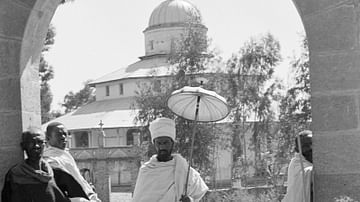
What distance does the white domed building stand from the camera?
33.7 m

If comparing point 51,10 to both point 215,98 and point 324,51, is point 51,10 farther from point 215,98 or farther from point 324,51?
point 324,51

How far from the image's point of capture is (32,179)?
4.50 m

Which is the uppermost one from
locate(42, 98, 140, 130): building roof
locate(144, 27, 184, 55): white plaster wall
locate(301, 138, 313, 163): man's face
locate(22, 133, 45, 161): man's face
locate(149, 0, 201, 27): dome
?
locate(149, 0, 201, 27): dome

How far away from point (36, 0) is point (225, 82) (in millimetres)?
19636

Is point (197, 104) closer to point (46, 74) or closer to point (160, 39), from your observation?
point (46, 74)

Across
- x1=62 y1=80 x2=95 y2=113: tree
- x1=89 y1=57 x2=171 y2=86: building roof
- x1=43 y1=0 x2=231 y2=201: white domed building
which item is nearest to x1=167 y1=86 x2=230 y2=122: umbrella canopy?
x1=43 y1=0 x2=231 y2=201: white domed building

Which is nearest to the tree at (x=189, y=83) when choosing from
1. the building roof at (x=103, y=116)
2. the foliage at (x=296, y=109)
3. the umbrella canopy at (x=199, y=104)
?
the foliage at (x=296, y=109)

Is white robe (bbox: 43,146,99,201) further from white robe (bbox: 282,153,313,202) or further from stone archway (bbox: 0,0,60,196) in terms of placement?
white robe (bbox: 282,153,313,202)

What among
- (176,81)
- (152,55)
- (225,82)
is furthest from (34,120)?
(152,55)

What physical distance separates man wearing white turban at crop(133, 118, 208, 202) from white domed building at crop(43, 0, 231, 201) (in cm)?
2655

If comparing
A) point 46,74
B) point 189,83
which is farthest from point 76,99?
point 189,83

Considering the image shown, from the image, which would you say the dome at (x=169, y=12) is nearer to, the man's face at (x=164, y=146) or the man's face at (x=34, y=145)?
the man's face at (x=164, y=146)

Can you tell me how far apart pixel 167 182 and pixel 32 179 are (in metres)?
1.14

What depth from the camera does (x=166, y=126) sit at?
16.9 feet
